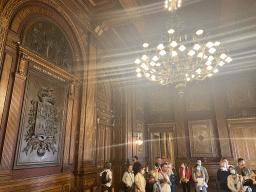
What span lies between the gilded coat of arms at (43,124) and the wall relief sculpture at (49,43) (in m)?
0.97

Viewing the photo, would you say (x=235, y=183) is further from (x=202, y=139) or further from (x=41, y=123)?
(x=202, y=139)

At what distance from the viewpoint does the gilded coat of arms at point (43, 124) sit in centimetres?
396

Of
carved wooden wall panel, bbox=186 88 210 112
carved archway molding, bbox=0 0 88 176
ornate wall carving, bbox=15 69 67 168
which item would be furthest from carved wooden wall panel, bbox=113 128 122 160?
carved wooden wall panel, bbox=186 88 210 112

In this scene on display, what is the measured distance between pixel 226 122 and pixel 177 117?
8.18 ft

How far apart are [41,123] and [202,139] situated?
8201 millimetres

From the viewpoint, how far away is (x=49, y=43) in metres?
4.84

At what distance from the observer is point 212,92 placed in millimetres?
9891

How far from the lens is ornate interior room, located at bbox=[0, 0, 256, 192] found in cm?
388

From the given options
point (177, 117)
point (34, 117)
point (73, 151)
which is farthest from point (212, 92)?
point (34, 117)

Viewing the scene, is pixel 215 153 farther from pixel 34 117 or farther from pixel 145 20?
pixel 34 117

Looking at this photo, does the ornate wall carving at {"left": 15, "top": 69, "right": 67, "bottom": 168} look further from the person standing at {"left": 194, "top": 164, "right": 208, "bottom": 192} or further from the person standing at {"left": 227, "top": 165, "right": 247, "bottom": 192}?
the person standing at {"left": 227, "top": 165, "right": 247, "bottom": 192}

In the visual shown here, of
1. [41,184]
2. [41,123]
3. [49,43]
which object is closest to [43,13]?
[49,43]

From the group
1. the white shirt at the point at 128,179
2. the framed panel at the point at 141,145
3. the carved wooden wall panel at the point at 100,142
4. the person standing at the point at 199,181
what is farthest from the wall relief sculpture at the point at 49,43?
the framed panel at the point at 141,145

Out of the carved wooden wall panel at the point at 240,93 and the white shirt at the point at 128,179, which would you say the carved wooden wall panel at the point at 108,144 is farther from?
the carved wooden wall panel at the point at 240,93
